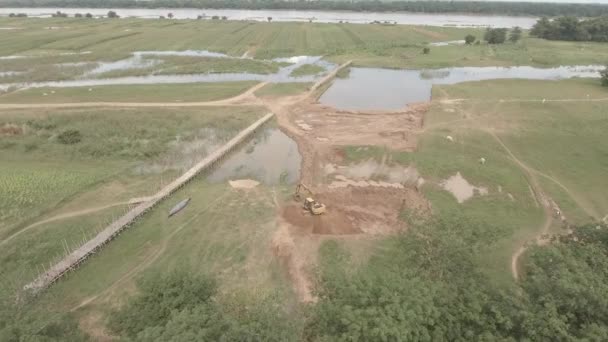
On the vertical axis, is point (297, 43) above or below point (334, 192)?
above

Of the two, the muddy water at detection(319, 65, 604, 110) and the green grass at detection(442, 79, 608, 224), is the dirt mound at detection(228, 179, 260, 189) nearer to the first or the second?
the muddy water at detection(319, 65, 604, 110)

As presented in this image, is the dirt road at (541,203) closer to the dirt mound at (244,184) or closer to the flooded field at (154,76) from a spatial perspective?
the dirt mound at (244,184)

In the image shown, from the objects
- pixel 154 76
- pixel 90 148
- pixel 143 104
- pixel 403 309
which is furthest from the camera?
pixel 154 76

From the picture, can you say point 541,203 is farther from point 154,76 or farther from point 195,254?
point 154,76

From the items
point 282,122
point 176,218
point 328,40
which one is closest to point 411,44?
point 328,40

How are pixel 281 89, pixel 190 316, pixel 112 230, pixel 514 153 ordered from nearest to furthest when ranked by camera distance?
pixel 190 316 → pixel 112 230 → pixel 514 153 → pixel 281 89

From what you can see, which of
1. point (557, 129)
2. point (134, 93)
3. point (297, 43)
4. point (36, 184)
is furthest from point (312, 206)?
point (297, 43)

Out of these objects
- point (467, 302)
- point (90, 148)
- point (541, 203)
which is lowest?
point (467, 302)

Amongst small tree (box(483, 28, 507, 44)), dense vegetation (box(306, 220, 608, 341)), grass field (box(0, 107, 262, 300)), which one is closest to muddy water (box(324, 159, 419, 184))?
dense vegetation (box(306, 220, 608, 341))
